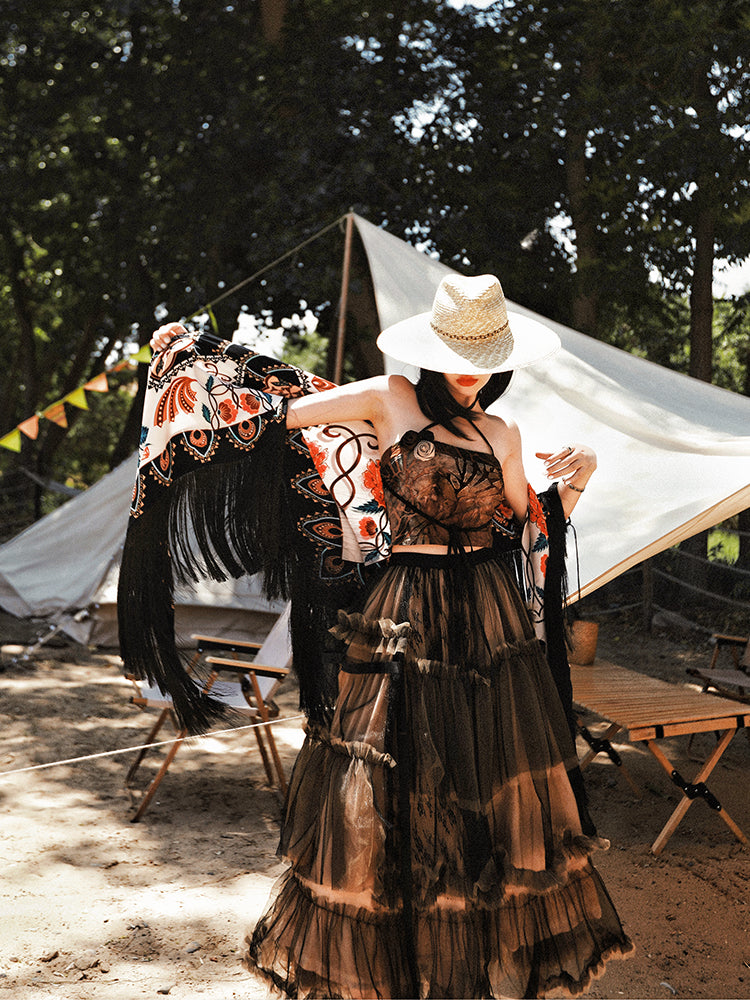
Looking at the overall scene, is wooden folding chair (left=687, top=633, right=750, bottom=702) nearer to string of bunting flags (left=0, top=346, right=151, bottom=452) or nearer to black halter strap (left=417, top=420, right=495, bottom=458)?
black halter strap (left=417, top=420, right=495, bottom=458)

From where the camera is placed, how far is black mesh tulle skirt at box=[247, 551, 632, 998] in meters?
1.81

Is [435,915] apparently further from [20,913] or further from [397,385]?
[20,913]

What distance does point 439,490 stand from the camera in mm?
1967

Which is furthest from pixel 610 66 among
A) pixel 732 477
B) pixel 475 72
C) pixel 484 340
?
pixel 484 340

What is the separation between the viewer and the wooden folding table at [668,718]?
3059 millimetres

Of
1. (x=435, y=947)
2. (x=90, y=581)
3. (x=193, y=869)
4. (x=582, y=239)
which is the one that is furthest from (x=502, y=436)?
(x=582, y=239)

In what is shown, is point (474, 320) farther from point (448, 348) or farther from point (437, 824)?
point (437, 824)

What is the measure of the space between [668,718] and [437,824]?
1.48m

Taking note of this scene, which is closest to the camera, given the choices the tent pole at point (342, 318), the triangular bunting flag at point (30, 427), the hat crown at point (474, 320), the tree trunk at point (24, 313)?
the hat crown at point (474, 320)

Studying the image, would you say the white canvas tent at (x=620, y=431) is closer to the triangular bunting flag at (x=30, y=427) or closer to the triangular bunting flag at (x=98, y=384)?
the triangular bunting flag at (x=98, y=384)

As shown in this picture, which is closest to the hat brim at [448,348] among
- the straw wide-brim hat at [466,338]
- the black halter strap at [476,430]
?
the straw wide-brim hat at [466,338]

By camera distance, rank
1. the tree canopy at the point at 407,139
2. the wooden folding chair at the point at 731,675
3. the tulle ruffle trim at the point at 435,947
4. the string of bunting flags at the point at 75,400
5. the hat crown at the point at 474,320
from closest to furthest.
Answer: the tulle ruffle trim at the point at 435,947, the hat crown at the point at 474,320, the wooden folding chair at the point at 731,675, the string of bunting flags at the point at 75,400, the tree canopy at the point at 407,139

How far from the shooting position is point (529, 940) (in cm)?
187

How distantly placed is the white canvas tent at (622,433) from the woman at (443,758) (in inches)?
16.0
